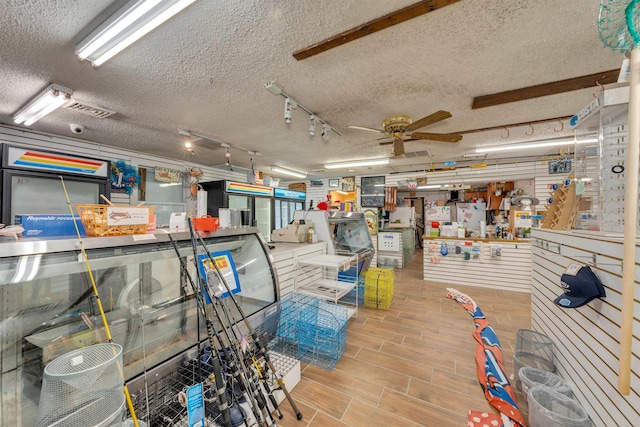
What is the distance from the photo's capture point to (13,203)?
3.07 m

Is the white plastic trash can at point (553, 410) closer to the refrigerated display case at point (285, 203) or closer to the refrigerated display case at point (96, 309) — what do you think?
the refrigerated display case at point (96, 309)

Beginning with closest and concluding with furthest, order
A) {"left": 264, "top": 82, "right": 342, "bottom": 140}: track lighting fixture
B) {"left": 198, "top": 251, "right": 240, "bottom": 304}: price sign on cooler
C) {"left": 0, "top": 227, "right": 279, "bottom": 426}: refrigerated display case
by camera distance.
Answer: {"left": 0, "top": 227, "right": 279, "bottom": 426}: refrigerated display case < {"left": 198, "top": 251, "right": 240, "bottom": 304}: price sign on cooler < {"left": 264, "top": 82, "right": 342, "bottom": 140}: track lighting fixture

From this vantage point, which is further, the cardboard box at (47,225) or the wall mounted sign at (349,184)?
the wall mounted sign at (349,184)

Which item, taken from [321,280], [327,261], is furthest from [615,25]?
[321,280]

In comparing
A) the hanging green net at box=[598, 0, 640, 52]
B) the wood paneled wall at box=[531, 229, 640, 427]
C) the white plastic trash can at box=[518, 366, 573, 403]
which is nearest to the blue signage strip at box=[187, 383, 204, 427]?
the wood paneled wall at box=[531, 229, 640, 427]

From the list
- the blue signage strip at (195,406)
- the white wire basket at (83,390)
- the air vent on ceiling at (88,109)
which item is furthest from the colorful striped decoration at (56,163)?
the blue signage strip at (195,406)

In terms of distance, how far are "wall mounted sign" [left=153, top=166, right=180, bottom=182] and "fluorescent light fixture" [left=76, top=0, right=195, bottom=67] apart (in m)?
4.06

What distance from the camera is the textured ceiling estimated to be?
1.68 m

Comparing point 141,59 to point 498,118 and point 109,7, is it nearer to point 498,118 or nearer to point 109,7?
point 109,7

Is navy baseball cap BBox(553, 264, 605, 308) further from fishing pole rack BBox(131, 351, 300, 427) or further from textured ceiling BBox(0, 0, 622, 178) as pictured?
fishing pole rack BBox(131, 351, 300, 427)

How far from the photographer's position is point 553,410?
1715 millimetres

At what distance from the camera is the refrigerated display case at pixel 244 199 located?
592 centimetres

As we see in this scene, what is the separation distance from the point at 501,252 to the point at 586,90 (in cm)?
392

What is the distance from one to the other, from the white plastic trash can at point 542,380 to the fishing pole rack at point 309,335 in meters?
1.73
